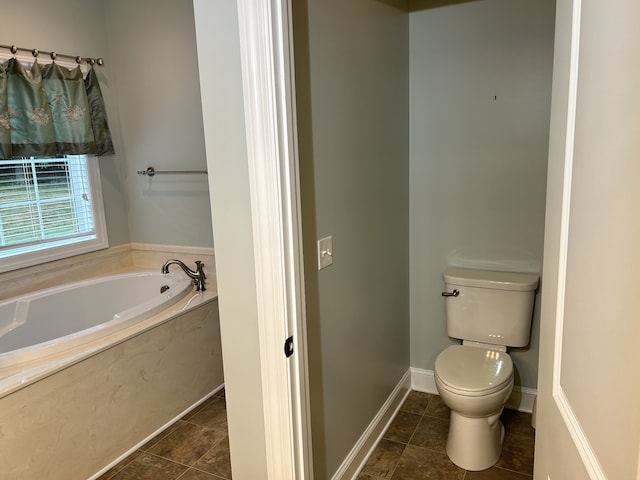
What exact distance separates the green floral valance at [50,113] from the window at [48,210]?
0.53 ft

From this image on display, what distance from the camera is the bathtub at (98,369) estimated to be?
6.30ft

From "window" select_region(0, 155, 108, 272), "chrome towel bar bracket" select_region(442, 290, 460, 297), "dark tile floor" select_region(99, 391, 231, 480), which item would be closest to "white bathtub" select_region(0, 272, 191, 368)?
"window" select_region(0, 155, 108, 272)

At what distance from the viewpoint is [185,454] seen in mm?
2285

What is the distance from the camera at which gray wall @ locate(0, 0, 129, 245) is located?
2.76 m

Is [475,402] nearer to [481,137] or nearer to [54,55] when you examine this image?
[481,137]

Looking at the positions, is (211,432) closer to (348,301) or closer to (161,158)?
(348,301)

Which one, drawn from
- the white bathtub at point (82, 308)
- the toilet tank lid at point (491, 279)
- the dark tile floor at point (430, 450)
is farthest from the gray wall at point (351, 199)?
the white bathtub at point (82, 308)

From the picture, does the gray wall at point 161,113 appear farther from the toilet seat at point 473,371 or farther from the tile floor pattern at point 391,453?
the toilet seat at point 473,371

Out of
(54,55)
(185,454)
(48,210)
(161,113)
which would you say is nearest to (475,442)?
(185,454)

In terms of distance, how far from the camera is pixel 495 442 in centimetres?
215

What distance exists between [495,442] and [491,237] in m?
1.00

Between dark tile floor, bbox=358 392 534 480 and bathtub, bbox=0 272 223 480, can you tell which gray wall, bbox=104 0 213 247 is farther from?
dark tile floor, bbox=358 392 534 480

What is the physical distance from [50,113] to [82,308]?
49.0 inches

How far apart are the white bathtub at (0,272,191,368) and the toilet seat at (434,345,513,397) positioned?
1.55m
